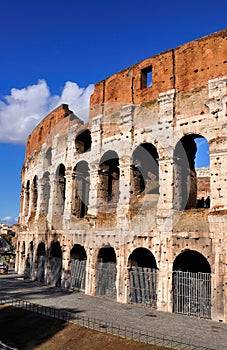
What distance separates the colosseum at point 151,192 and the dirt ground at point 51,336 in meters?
4.49

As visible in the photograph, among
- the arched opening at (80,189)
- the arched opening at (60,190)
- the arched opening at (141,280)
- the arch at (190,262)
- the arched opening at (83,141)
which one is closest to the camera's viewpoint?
the arch at (190,262)

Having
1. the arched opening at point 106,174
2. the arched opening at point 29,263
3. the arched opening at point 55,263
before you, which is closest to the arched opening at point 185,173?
the arched opening at point 106,174

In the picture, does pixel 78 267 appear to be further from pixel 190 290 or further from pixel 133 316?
pixel 190 290

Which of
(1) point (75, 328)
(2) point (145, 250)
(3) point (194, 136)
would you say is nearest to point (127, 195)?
(2) point (145, 250)

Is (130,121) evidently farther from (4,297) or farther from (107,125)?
(4,297)

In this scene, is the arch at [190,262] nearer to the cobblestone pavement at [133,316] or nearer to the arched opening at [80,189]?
the cobblestone pavement at [133,316]

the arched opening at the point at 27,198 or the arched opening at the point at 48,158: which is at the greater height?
the arched opening at the point at 48,158

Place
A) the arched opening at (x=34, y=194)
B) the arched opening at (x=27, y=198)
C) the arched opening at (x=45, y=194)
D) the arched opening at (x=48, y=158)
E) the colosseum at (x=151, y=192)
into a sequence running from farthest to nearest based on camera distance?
the arched opening at (x=27, y=198) → the arched opening at (x=34, y=194) → the arched opening at (x=48, y=158) → the arched opening at (x=45, y=194) → the colosseum at (x=151, y=192)

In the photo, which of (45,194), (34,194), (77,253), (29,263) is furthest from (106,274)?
(34,194)

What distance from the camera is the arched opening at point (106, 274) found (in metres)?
17.6

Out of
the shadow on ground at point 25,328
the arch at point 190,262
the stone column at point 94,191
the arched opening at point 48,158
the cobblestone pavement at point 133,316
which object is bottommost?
the shadow on ground at point 25,328

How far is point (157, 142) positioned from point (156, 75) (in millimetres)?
3550

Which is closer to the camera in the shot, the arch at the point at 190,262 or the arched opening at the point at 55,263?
the arch at the point at 190,262

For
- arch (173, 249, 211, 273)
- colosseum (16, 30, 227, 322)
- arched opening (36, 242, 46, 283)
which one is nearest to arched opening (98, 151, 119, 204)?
colosseum (16, 30, 227, 322)
